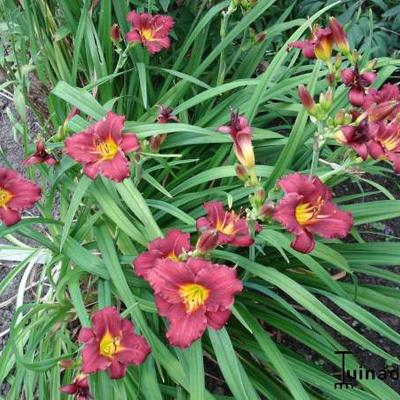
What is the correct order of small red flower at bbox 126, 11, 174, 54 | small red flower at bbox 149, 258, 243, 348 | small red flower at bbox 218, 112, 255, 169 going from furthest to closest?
small red flower at bbox 126, 11, 174, 54 → small red flower at bbox 218, 112, 255, 169 → small red flower at bbox 149, 258, 243, 348

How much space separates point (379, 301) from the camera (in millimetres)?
1377

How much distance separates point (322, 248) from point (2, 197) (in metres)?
0.77

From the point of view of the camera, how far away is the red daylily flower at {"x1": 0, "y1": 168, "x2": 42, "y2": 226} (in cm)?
120

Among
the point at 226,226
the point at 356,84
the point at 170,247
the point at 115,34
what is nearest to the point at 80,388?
the point at 170,247

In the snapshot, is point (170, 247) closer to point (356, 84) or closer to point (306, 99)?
point (306, 99)

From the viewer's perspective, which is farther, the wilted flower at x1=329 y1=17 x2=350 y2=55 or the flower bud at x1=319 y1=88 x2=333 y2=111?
the wilted flower at x1=329 y1=17 x2=350 y2=55

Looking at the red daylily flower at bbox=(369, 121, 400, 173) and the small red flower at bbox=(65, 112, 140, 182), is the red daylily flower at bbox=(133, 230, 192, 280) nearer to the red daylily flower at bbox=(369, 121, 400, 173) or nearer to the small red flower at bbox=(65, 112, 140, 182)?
the small red flower at bbox=(65, 112, 140, 182)

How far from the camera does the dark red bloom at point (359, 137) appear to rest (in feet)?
3.43

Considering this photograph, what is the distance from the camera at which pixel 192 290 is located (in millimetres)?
986

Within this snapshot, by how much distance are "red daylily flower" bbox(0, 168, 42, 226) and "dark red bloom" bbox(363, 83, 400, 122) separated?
2.55ft

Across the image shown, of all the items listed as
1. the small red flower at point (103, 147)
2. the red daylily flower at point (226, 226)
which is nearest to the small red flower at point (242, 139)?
the red daylily flower at point (226, 226)

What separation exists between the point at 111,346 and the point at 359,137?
685 millimetres

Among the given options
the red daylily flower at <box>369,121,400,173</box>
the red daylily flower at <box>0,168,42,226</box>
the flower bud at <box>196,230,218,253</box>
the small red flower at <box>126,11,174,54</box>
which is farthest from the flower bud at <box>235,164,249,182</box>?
the small red flower at <box>126,11,174,54</box>

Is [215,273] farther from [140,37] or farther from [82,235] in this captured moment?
[140,37]
